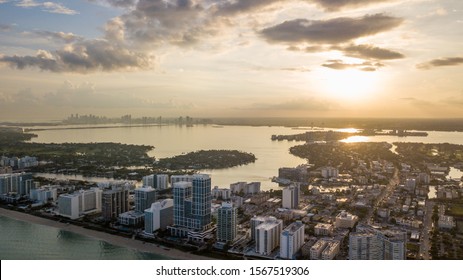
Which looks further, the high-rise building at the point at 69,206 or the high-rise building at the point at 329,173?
the high-rise building at the point at 329,173

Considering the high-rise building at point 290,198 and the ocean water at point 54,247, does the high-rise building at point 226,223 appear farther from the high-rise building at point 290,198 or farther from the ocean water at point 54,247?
the high-rise building at point 290,198

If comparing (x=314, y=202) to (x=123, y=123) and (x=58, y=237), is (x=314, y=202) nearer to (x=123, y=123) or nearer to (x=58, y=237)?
(x=58, y=237)

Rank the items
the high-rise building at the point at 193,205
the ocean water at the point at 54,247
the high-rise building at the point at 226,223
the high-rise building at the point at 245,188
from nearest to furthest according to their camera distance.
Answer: the ocean water at the point at 54,247
the high-rise building at the point at 226,223
the high-rise building at the point at 193,205
the high-rise building at the point at 245,188

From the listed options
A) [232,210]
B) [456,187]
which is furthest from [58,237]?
[456,187]

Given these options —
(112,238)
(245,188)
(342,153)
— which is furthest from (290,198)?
(342,153)

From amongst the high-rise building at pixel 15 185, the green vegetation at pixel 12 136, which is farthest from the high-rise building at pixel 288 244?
the green vegetation at pixel 12 136

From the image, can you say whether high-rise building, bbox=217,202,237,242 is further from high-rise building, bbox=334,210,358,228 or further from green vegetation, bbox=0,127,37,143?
green vegetation, bbox=0,127,37,143
